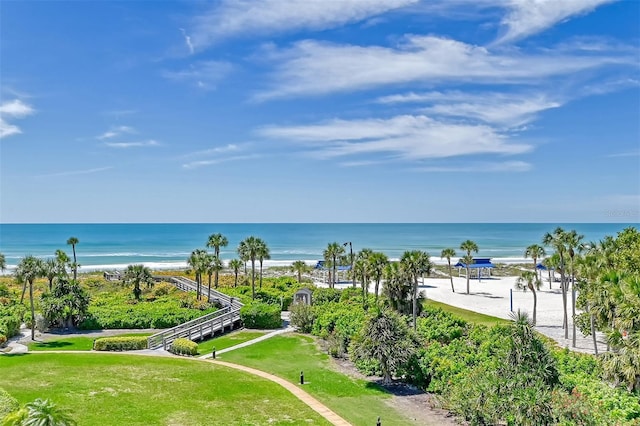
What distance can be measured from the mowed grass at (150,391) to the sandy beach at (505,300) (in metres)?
23.1

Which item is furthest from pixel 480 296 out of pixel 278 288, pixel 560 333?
pixel 278 288

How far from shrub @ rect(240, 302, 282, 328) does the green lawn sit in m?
1.21

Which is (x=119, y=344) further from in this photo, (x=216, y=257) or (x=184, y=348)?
(x=216, y=257)

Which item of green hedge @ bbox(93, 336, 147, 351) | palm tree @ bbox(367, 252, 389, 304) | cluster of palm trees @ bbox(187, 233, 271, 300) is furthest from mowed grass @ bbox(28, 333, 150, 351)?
palm tree @ bbox(367, 252, 389, 304)

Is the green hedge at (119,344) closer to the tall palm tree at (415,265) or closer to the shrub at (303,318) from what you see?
the shrub at (303,318)

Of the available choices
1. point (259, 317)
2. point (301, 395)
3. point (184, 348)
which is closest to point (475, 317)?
point (259, 317)

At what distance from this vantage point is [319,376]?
27.5 metres

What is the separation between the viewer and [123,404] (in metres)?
21.3

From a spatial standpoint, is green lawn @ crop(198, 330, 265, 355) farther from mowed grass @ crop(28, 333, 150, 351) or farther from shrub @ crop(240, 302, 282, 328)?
mowed grass @ crop(28, 333, 150, 351)

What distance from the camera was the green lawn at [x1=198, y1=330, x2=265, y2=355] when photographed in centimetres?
3525

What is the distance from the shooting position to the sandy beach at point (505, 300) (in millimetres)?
37809

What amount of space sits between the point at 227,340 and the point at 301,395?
15.2 metres

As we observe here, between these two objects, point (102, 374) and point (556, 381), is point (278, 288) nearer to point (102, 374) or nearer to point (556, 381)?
point (102, 374)

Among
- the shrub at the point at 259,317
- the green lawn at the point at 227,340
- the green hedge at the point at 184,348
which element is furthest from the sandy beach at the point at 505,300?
the green hedge at the point at 184,348
